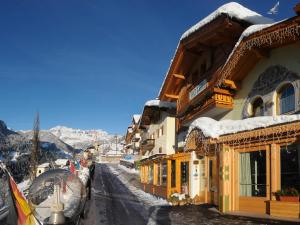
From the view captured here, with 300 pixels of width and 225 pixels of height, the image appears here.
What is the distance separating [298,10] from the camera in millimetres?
12258

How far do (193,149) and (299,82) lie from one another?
25.1 ft

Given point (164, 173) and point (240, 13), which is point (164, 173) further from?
point (240, 13)

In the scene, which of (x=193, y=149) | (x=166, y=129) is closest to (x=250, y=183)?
(x=193, y=149)

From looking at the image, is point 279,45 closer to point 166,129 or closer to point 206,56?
point 206,56

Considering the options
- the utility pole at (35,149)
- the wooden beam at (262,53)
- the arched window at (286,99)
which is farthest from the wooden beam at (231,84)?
the utility pole at (35,149)

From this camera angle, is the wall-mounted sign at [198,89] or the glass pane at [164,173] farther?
the glass pane at [164,173]

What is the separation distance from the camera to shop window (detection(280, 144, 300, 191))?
12505 millimetres

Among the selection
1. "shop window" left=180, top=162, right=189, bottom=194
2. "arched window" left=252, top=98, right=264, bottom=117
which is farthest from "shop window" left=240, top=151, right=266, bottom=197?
"shop window" left=180, top=162, right=189, bottom=194

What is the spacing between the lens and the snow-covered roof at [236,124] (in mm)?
12807

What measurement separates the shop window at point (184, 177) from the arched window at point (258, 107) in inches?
227

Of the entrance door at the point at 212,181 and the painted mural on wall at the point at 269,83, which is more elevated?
the painted mural on wall at the point at 269,83

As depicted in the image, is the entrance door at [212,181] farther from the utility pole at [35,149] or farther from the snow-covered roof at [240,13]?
the utility pole at [35,149]

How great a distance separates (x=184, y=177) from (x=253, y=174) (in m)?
7.20

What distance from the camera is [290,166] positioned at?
12727 millimetres
